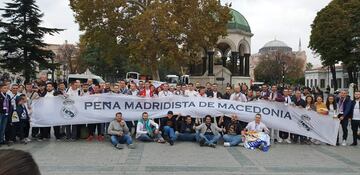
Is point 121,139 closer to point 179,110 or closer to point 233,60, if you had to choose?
point 179,110

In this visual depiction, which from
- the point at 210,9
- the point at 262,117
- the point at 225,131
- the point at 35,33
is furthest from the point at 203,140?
the point at 35,33

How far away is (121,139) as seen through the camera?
523 inches

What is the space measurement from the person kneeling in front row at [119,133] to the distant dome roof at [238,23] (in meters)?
44.1

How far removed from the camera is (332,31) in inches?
2216

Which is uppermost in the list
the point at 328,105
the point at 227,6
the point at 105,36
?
the point at 227,6

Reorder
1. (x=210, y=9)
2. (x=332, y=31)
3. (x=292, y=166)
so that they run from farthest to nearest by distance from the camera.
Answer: (x=332, y=31) → (x=210, y=9) → (x=292, y=166)

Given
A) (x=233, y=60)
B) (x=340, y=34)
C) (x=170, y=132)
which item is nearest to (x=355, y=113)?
(x=170, y=132)

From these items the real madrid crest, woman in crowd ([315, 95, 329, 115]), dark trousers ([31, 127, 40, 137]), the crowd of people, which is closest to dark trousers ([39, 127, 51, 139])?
the crowd of people

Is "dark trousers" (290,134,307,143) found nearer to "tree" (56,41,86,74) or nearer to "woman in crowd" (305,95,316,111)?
"woman in crowd" (305,95,316,111)

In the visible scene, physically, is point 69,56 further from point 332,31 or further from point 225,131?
point 225,131

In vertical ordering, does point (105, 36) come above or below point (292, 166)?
above

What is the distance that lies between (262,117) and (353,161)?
4.02m

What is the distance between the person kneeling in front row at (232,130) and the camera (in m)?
13.8

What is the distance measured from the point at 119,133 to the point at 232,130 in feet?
11.3
